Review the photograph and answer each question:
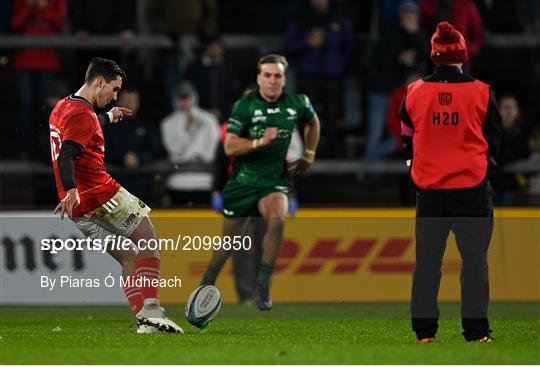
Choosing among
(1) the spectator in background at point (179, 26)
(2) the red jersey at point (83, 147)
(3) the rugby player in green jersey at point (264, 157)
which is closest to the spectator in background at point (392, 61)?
(1) the spectator in background at point (179, 26)

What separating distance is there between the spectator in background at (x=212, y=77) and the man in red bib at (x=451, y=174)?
7.75 m

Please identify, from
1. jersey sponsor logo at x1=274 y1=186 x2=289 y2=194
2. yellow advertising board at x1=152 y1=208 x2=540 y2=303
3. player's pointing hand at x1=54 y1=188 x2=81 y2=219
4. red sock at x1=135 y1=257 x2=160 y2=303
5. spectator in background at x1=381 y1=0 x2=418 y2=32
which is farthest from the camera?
spectator in background at x1=381 y1=0 x2=418 y2=32

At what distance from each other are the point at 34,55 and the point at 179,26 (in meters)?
1.89

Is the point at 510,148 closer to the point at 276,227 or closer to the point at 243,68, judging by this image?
the point at 243,68

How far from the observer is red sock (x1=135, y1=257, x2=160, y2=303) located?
10.8 m

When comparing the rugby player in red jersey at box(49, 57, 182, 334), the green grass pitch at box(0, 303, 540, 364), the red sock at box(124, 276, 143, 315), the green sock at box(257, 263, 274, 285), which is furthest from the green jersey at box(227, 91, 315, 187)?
the red sock at box(124, 276, 143, 315)

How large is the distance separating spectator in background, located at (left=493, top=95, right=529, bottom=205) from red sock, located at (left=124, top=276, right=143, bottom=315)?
6967mm

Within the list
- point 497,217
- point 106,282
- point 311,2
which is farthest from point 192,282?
point 311,2

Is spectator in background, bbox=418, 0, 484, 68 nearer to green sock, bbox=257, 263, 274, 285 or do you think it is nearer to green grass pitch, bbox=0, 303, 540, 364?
green grass pitch, bbox=0, 303, 540, 364

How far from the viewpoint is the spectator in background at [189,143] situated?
1697cm

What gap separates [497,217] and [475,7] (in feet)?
13.9

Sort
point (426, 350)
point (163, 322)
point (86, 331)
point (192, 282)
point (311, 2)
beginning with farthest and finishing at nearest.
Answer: point (311, 2), point (192, 282), point (86, 331), point (163, 322), point (426, 350)

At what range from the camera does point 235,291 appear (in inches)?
579

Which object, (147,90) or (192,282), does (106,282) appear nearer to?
(192,282)
